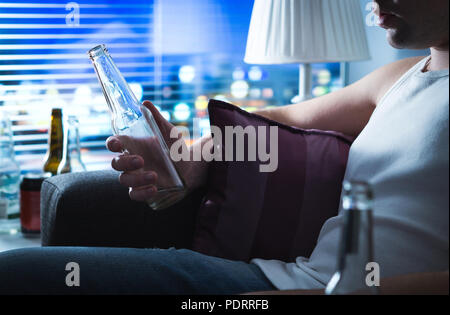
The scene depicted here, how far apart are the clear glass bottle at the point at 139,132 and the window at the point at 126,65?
137cm

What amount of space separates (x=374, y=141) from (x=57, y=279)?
0.60m

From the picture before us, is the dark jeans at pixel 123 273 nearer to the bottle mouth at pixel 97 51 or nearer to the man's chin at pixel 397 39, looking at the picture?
the bottle mouth at pixel 97 51

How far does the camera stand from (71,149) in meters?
1.77

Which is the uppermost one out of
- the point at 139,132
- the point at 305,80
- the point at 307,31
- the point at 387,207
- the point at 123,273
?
the point at 307,31

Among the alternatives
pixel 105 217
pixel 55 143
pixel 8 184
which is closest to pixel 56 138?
pixel 55 143

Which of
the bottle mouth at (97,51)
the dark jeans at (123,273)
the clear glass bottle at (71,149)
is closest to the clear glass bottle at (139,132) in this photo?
the bottle mouth at (97,51)

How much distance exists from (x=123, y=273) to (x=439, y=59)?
2.18 feet

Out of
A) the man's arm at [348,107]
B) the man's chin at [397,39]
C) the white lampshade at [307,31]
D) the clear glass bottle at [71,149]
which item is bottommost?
the clear glass bottle at [71,149]

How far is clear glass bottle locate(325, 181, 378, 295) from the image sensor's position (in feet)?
1.70

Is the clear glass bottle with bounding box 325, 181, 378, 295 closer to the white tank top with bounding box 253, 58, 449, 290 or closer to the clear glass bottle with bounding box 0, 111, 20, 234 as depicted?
the white tank top with bounding box 253, 58, 449, 290

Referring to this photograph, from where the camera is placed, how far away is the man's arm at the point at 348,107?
1.30 m

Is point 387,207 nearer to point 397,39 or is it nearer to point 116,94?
point 397,39
